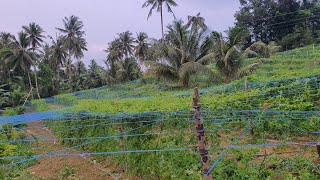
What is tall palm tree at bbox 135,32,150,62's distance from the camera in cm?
3697

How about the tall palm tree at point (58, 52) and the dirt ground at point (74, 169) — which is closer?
the dirt ground at point (74, 169)

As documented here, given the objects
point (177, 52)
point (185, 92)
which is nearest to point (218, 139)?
point (185, 92)

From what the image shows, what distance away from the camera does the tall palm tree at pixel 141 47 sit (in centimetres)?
3697

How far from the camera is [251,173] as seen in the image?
4305 mm

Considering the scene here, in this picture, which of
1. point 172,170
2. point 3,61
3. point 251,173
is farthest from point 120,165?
point 3,61

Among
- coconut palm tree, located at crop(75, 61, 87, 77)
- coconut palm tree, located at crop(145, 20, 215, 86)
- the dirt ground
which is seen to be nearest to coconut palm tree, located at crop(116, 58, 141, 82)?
coconut palm tree, located at crop(75, 61, 87, 77)

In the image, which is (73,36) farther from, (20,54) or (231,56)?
(231,56)

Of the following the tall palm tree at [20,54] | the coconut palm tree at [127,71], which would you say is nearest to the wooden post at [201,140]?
the coconut palm tree at [127,71]

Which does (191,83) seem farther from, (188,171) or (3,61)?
(3,61)

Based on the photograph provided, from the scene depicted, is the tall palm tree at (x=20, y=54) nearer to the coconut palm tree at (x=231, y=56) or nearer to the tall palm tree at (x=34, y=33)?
the tall palm tree at (x=34, y=33)

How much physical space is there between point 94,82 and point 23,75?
7910mm

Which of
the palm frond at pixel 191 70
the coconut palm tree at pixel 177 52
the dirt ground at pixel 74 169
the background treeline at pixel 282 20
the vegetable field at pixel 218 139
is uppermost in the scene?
the background treeline at pixel 282 20

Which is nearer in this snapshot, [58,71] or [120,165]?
[120,165]

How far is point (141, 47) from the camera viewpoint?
37156mm
